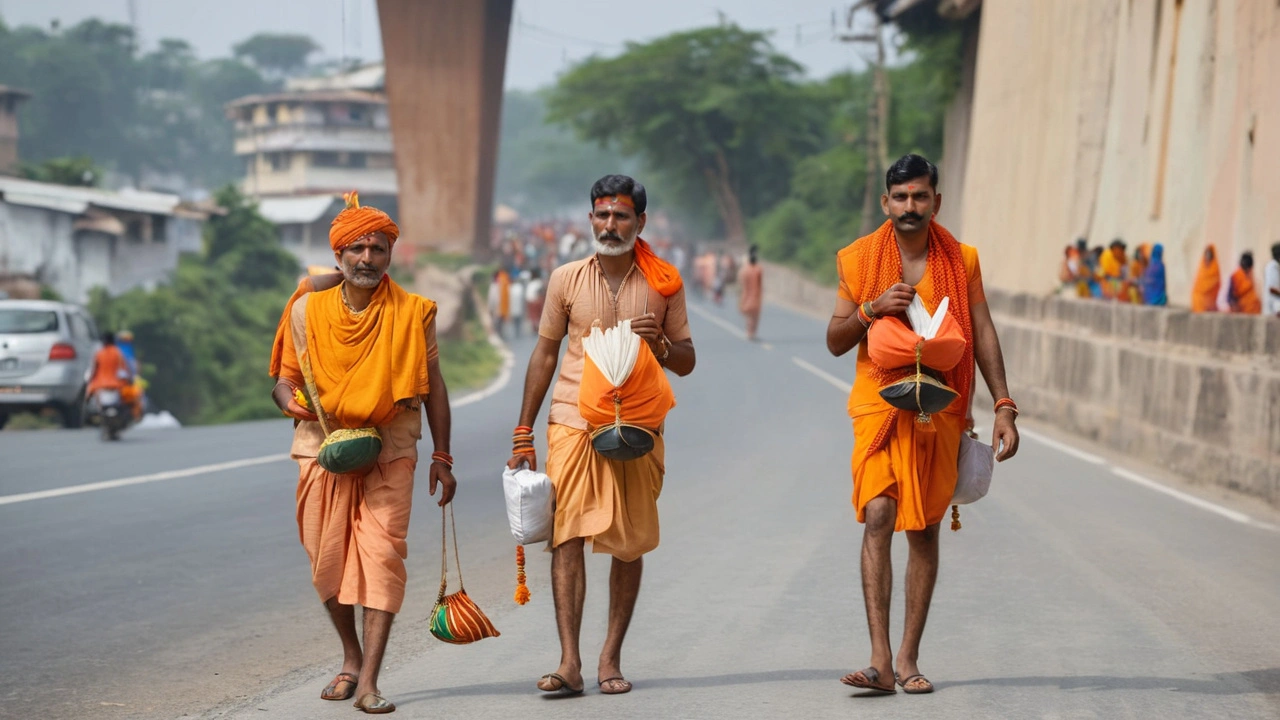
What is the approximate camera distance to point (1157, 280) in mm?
19844

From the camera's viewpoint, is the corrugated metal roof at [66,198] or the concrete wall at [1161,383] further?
the corrugated metal roof at [66,198]

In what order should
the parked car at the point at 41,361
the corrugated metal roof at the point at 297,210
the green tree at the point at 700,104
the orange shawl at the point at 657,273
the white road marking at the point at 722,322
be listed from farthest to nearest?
the corrugated metal roof at the point at 297,210
the green tree at the point at 700,104
the white road marking at the point at 722,322
the parked car at the point at 41,361
the orange shawl at the point at 657,273

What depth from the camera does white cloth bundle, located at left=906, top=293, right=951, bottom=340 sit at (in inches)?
218

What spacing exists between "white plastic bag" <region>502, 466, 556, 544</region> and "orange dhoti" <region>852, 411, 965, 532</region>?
1.12m

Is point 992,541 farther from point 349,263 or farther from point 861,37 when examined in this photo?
point 861,37

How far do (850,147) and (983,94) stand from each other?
30.0 m

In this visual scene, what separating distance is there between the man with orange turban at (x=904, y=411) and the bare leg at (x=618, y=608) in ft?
2.68

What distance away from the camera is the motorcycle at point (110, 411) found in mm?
17625

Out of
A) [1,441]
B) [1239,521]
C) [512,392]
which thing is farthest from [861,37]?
[1239,521]

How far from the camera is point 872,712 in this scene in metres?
5.28

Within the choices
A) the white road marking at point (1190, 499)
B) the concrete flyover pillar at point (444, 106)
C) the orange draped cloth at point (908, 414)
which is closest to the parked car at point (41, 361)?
the white road marking at point (1190, 499)

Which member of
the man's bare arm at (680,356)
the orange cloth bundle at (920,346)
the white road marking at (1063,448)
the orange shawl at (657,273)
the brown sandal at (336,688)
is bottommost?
the white road marking at (1063,448)

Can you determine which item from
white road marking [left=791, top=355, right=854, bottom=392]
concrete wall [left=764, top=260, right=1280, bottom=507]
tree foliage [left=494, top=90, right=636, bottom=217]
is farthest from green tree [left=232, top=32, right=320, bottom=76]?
concrete wall [left=764, top=260, right=1280, bottom=507]

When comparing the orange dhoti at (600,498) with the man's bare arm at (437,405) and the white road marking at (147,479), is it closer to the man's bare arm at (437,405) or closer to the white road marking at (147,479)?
the man's bare arm at (437,405)
